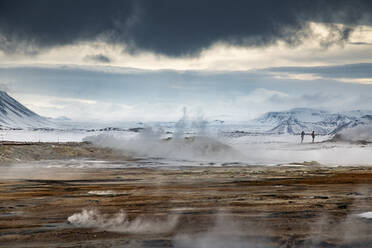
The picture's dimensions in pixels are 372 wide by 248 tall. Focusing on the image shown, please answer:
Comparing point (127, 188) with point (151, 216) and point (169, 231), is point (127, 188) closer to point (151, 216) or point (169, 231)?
point (151, 216)

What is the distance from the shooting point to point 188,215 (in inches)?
751

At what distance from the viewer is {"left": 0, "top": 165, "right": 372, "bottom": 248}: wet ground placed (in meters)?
14.8

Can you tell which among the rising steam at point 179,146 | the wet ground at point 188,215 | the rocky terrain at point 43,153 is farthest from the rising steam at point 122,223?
the rising steam at point 179,146

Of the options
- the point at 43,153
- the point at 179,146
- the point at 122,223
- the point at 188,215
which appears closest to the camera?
the point at 122,223

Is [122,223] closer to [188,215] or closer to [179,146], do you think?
[188,215]

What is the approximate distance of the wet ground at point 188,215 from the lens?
1481 cm

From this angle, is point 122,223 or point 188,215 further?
point 188,215

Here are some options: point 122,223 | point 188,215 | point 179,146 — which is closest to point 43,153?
point 179,146

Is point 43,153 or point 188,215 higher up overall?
point 188,215

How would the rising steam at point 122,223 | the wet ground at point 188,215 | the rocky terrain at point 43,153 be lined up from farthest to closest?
the rocky terrain at point 43,153
the rising steam at point 122,223
the wet ground at point 188,215

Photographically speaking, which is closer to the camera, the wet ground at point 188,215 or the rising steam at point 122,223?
the wet ground at point 188,215

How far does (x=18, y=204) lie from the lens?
22.4 meters

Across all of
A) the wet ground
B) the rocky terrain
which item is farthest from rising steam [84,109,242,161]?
the wet ground

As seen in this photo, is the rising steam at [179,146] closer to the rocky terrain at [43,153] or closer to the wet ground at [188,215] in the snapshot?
the rocky terrain at [43,153]
